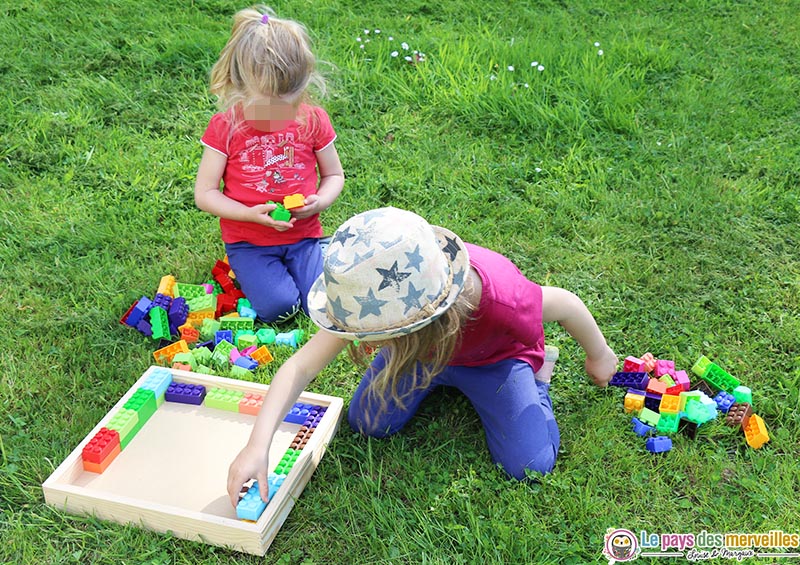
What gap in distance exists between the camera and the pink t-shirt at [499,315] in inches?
89.0

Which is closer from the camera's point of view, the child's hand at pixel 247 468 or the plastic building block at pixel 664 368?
the child's hand at pixel 247 468

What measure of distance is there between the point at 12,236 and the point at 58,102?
3.88 ft

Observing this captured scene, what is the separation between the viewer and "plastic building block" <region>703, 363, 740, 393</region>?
2.69 m

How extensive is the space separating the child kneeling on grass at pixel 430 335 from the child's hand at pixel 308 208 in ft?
2.42

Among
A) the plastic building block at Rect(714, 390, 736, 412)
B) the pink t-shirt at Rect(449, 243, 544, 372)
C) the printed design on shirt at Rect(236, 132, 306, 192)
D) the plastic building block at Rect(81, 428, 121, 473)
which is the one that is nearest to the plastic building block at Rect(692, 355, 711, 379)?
the plastic building block at Rect(714, 390, 736, 412)

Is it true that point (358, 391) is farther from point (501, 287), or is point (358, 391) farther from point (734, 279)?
point (734, 279)

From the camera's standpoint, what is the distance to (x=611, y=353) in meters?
2.70

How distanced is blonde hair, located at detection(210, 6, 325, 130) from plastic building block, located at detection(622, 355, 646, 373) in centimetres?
153

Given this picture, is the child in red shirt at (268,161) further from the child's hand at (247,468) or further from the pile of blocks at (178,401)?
the child's hand at (247,468)

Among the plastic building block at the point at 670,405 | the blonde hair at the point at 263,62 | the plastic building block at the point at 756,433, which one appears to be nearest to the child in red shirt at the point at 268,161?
the blonde hair at the point at 263,62

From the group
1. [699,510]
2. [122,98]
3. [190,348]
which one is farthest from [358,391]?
[122,98]

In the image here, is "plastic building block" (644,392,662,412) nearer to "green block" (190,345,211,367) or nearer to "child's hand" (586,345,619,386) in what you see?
"child's hand" (586,345,619,386)

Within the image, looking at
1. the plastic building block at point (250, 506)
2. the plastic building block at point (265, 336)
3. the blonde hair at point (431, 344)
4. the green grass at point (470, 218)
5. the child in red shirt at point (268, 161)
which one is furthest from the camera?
the plastic building block at point (265, 336)

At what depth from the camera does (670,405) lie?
258 centimetres
